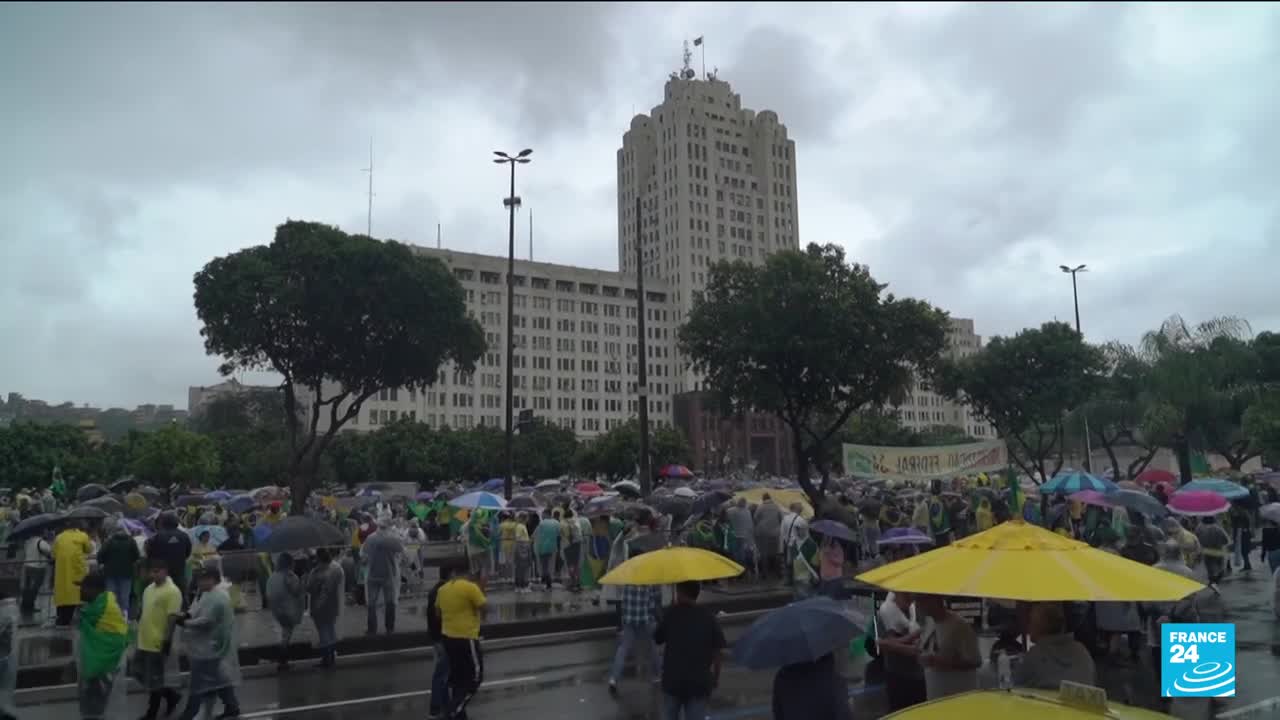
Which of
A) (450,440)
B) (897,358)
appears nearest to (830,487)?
(897,358)

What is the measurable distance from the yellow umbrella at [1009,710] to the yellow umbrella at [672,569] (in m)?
4.62

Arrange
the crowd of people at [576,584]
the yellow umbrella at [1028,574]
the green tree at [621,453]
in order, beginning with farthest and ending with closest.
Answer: the green tree at [621,453] → the crowd of people at [576,584] → the yellow umbrella at [1028,574]

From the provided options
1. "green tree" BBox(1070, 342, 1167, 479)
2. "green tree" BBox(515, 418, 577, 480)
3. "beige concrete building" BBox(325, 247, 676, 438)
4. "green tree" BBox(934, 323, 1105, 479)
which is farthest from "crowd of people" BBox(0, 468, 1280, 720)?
"beige concrete building" BBox(325, 247, 676, 438)

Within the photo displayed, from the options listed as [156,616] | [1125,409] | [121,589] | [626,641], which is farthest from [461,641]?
[1125,409]

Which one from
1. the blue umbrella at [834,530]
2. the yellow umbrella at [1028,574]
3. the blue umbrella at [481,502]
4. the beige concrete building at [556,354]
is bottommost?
the blue umbrella at [834,530]

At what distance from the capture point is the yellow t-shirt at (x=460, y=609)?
926 centimetres

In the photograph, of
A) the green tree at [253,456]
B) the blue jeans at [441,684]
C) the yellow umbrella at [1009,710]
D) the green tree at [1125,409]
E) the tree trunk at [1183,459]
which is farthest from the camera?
the green tree at [253,456]

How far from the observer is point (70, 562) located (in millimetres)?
14891

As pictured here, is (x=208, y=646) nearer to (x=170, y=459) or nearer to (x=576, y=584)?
(x=576, y=584)

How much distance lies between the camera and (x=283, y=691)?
1151cm

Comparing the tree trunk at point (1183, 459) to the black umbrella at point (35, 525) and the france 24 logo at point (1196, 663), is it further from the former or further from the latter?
the black umbrella at point (35, 525)

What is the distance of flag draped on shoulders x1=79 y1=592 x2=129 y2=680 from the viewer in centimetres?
910

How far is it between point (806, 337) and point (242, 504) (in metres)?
18.9

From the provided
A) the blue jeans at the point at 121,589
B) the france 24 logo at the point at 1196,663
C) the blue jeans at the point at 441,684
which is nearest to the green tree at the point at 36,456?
the blue jeans at the point at 121,589
